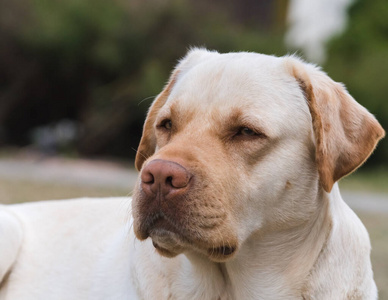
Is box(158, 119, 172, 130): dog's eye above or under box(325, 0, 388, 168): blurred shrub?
above

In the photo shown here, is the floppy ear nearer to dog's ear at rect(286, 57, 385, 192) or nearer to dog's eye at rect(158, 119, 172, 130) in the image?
dog's eye at rect(158, 119, 172, 130)

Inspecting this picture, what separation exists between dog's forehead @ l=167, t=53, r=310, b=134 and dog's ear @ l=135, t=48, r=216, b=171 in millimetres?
253

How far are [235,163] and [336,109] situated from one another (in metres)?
0.64

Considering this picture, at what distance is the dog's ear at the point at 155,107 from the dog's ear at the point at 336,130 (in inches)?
28.6

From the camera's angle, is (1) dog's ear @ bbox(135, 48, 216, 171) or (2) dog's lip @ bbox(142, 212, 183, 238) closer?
(2) dog's lip @ bbox(142, 212, 183, 238)

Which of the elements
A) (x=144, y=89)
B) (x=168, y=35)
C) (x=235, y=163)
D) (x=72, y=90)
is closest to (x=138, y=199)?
(x=235, y=163)

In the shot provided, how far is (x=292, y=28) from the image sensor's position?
18.7 m

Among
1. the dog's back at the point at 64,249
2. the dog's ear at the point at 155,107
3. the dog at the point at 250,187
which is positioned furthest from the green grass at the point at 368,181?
the dog at the point at 250,187

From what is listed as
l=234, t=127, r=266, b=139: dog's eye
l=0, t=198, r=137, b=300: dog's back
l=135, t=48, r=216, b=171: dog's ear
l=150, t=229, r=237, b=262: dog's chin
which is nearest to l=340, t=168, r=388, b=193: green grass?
l=0, t=198, r=137, b=300: dog's back

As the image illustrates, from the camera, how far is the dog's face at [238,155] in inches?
112

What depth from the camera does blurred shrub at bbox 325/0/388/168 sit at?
18.8m

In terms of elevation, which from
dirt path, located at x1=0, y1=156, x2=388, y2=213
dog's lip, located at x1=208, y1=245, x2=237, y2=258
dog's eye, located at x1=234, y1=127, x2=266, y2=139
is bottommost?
dirt path, located at x1=0, y1=156, x2=388, y2=213

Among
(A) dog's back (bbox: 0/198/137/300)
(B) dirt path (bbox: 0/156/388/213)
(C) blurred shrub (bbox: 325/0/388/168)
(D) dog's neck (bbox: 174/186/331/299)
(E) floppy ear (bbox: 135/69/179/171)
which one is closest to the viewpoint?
(D) dog's neck (bbox: 174/186/331/299)

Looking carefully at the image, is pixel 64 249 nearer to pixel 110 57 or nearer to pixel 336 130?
pixel 336 130
